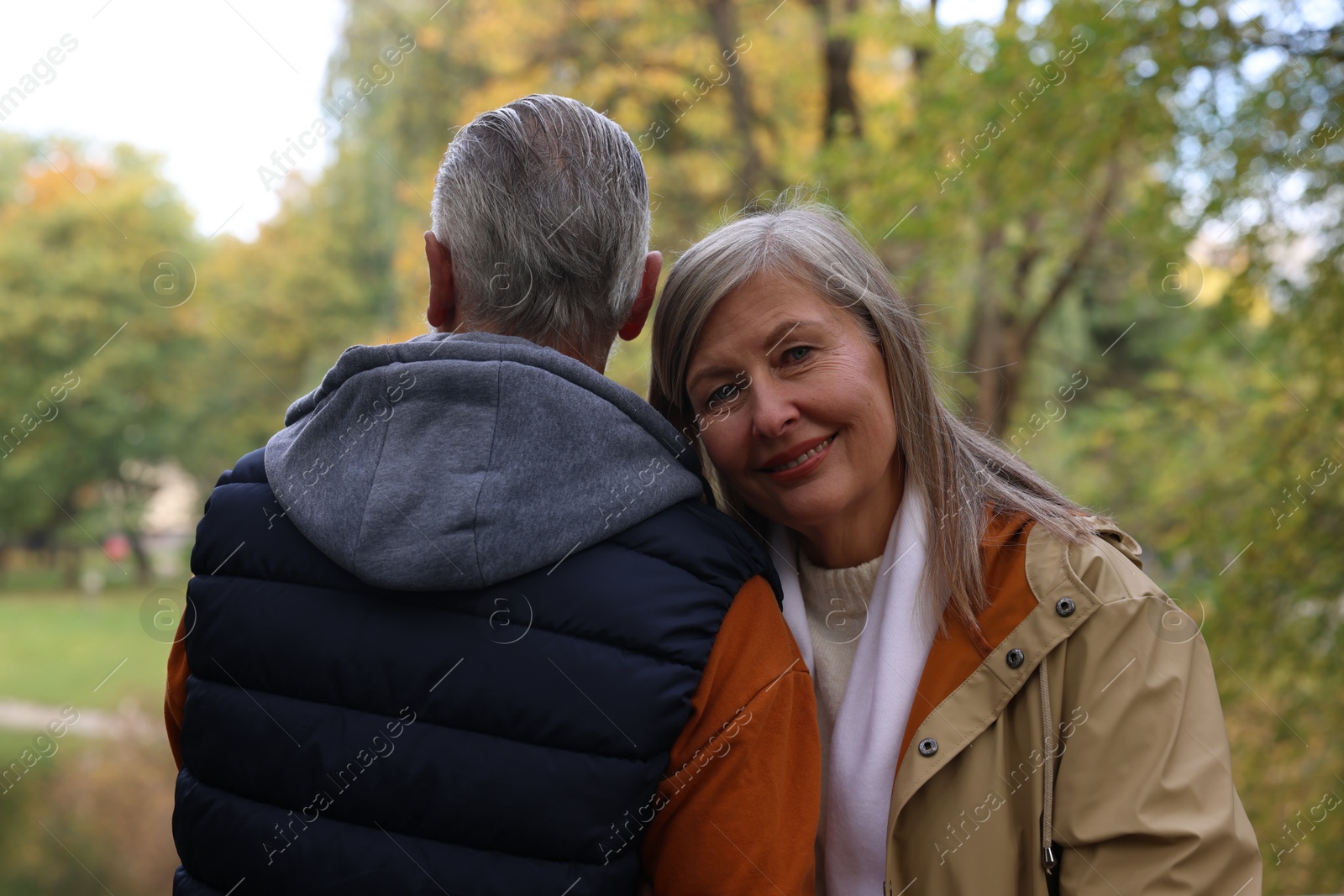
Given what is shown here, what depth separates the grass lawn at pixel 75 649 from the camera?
23766 millimetres

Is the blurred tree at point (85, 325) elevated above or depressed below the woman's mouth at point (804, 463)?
above

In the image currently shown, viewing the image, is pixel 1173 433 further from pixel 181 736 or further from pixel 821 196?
pixel 181 736

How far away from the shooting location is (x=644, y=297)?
65.0 inches

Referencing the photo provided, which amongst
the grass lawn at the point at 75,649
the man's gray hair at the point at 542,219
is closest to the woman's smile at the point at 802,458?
the man's gray hair at the point at 542,219

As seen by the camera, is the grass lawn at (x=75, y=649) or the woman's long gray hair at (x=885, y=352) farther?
the grass lawn at (x=75, y=649)

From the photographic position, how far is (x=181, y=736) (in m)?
1.54

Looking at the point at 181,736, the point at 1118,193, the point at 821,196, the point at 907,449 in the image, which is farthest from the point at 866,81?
the point at 181,736

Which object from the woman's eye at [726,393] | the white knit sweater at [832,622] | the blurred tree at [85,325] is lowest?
the white knit sweater at [832,622]

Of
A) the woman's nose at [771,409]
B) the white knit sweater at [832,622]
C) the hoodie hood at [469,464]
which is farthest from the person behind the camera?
the white knit sweater at [832,622]

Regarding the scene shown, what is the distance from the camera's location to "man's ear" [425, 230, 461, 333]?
154cm

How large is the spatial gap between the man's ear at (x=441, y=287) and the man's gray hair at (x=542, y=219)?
0.02 metres

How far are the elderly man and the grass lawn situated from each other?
22456 mm

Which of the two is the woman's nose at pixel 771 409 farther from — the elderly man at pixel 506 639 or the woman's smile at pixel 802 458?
the elderly man at pixel 506 639

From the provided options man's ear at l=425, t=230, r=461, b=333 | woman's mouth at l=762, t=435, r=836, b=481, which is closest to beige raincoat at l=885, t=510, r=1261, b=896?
woman's mouth at l=762, t=435, r=836, b=481
